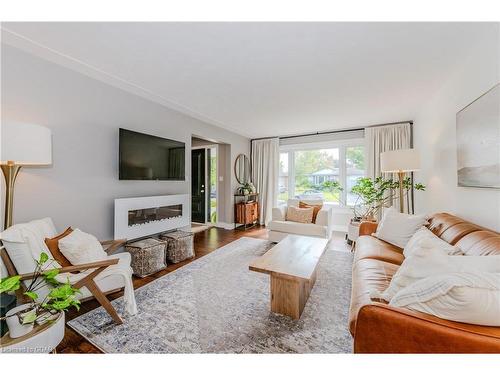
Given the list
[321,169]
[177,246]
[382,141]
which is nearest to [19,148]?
[177,246]

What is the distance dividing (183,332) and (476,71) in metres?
3.35

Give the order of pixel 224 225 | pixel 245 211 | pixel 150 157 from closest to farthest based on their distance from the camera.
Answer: pixel 150 157
pixel 245 211
pixel 224 225

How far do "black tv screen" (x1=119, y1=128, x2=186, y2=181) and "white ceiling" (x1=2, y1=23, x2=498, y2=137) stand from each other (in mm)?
611

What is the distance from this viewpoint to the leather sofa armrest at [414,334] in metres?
0.80

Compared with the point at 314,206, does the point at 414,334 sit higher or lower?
lower

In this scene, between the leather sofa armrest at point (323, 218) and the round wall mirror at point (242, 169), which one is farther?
the round wall mirror at point (242, 169)

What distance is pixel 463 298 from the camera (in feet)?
2.72

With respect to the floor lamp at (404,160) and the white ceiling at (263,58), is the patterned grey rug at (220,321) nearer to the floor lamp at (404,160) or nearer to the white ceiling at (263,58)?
the floor lamp at (404,160)

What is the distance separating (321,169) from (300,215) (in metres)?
1.96

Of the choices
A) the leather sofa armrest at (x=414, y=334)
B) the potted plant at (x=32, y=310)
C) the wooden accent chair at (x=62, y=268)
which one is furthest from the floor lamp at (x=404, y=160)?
the potted plant at (x=32, y=310)

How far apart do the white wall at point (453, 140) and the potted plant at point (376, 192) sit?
0.37 meters

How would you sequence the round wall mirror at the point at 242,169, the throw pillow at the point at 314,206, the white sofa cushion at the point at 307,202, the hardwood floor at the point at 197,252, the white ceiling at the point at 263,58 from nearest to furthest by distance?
the hardwood floor at the point at 197,252, the white ceiling at the point at 263,58, the throw pillow at the point at 314,206, the white sofa cushion at the point at 307,202, the round wall mirror at the point at 242,169

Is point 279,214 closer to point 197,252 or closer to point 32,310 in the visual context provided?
point 197,252
